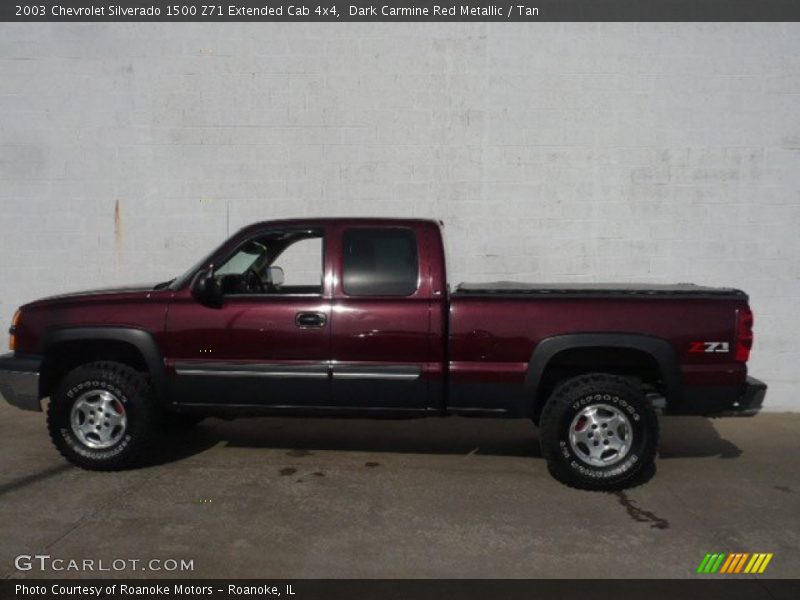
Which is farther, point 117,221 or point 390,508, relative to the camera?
point 117,221

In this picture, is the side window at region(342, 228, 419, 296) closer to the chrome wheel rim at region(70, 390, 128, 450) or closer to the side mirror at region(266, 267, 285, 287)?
the side mirror at region(266, 267, 285, 287)

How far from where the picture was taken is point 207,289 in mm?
5141

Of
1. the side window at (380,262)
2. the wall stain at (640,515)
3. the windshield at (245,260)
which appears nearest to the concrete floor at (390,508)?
the wall stain at (640,515)

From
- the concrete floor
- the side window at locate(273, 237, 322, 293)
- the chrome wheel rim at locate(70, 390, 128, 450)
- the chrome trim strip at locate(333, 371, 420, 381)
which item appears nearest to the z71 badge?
the concrete floor

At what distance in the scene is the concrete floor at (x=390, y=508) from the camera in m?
4.00

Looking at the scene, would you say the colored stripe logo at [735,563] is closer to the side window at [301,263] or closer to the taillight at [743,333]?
the taillight at [743,333]

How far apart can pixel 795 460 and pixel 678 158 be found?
328cm

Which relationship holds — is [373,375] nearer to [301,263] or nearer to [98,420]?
[98,420]

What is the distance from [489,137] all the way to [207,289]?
386 centimetres

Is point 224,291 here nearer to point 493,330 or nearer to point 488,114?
point 493,330

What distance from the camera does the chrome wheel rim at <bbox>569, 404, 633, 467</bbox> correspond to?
5.04 meters

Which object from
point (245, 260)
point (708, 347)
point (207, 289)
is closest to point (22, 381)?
point (207, 289)
